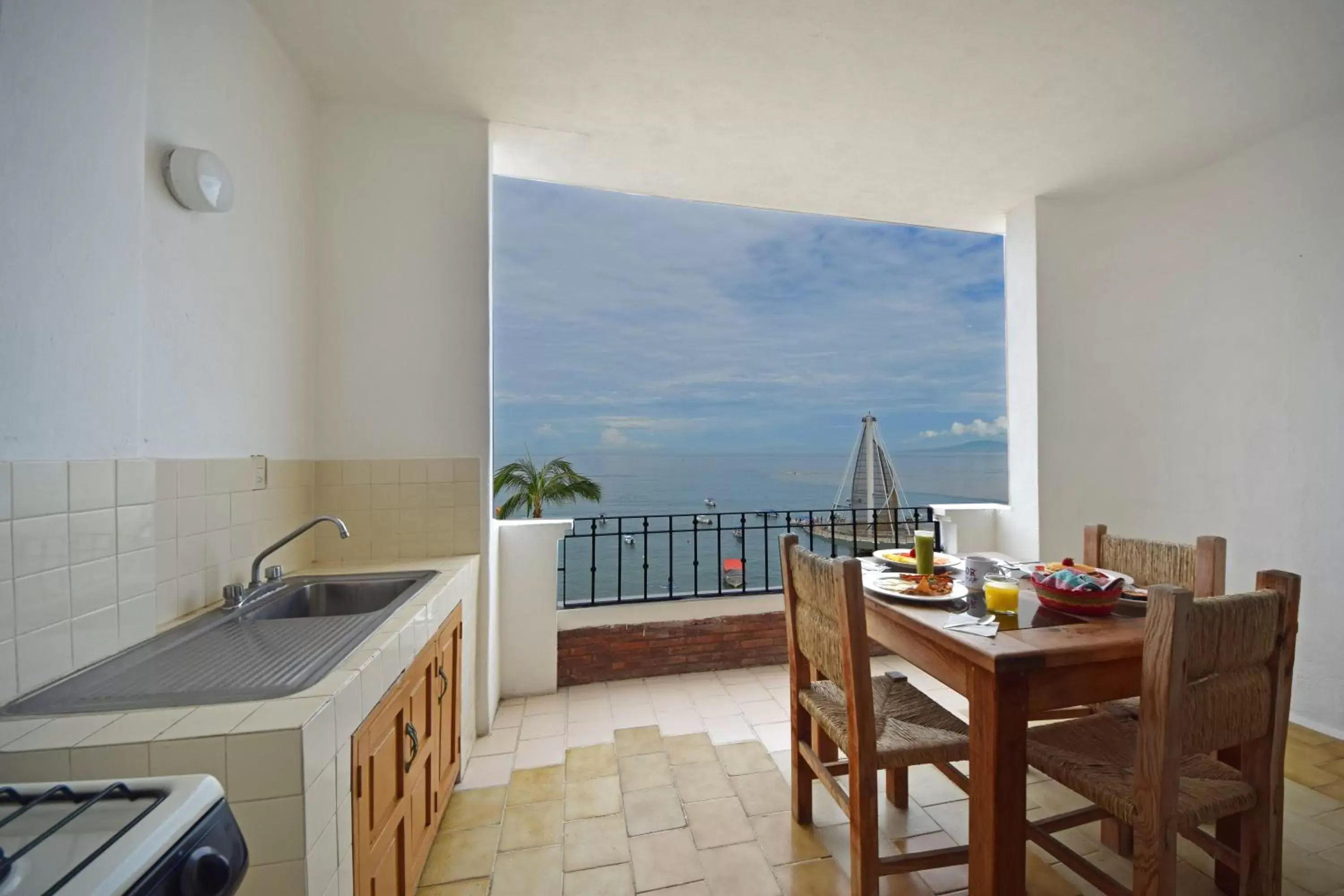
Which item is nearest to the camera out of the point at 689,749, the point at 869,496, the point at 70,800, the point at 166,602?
the point at 70,800

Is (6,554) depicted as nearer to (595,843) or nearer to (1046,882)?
(595,843)

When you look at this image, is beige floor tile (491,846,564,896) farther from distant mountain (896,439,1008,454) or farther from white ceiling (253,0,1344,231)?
distant mountain (896,439,1008,454)

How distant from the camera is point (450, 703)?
76.3 inches

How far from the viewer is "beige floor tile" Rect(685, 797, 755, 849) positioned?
1794 mm

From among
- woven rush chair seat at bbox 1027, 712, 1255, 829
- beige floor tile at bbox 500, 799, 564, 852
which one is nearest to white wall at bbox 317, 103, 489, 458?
beige floor tile at bbox 500, 799, 564, 852

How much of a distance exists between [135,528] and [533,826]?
150 cm

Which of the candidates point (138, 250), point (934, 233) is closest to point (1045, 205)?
point (138, 250)

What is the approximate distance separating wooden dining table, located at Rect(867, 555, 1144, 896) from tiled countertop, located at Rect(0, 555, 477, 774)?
56.1 inches

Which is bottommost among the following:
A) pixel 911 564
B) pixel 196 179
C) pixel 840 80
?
pixel 911 564

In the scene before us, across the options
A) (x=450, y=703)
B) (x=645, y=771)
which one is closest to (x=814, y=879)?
(x=645, y=771)

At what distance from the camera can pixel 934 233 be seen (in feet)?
39.0

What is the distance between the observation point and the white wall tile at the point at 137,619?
126 centimetres

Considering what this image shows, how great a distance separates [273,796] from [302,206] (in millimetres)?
2237

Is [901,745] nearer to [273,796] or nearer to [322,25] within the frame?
[273,796]
